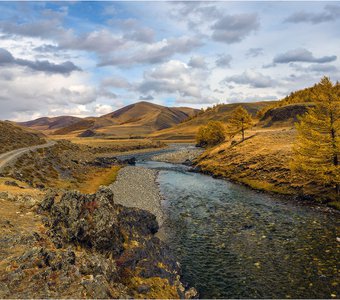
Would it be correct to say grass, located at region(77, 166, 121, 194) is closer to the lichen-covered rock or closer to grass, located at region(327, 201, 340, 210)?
the lichen-covered rock

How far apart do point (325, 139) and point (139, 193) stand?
33.2 meters

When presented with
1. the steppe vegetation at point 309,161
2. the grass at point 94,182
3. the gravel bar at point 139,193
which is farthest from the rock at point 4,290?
the steppe vegetation at point 309,161

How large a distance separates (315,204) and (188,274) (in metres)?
29.5

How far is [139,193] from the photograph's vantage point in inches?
2235

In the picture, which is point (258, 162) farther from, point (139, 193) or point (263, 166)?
point (139, 193)

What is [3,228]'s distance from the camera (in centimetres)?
2414

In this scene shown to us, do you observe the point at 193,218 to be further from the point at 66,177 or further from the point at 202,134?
the point at 202,134

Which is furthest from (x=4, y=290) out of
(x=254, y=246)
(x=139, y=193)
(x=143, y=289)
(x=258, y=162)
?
(x=258, y=162)

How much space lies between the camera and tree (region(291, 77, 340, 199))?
4559 centimetres

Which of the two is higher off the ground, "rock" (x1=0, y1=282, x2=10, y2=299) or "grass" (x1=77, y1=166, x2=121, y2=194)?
"rock" (x1=0, y1=282, x2=10, y2=299)

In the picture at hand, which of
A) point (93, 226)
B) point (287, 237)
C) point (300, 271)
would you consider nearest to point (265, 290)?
point (300, 271)

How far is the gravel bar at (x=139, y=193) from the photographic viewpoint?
47469 mm

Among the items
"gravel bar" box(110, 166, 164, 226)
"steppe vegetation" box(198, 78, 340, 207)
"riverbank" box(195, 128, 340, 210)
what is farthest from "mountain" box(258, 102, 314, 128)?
"gravel bar" box(110, 166, 164, 226)

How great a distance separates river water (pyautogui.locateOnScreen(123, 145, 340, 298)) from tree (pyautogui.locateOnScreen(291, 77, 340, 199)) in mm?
6568
